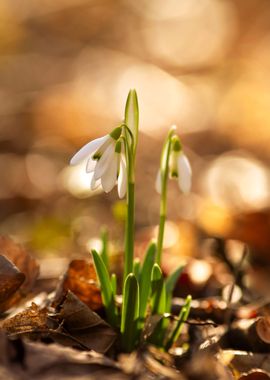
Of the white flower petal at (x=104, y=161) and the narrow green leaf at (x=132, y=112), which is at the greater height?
the narrow green leaf at (x=132, y=112)

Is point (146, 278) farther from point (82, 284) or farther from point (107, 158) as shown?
point (107, 158)

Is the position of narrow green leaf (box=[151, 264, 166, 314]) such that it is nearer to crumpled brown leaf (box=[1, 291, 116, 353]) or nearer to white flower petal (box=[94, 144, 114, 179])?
crumpled brown leaf (box=[1, 291, 116, 353])

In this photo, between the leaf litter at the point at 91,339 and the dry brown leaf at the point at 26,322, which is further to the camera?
the dry brown leaf at the point at 26,322

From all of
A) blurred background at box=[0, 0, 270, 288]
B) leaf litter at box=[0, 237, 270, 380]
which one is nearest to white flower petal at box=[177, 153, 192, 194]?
leaf litter at box=[0, 237, 270, 380]

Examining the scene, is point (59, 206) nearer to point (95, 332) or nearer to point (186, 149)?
point (186, 149)

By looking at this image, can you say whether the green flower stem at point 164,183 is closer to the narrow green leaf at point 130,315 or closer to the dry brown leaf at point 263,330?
the narrow green leaf at point 130,315

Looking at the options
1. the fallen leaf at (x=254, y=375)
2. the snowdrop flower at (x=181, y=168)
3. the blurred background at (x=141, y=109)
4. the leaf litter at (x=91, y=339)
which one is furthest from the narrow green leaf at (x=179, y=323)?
the blurred background at (x=141, y=109)
